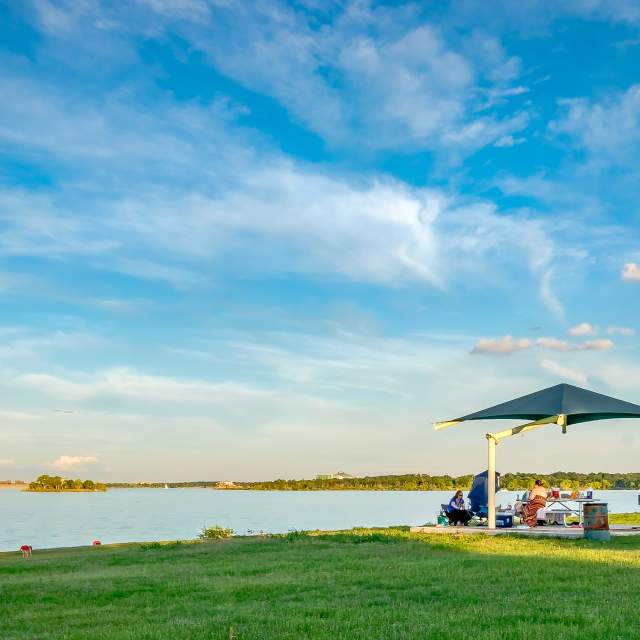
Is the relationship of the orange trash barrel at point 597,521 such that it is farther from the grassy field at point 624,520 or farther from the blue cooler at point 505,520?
the grassy field at point 624,520

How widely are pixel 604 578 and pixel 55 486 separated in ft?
552

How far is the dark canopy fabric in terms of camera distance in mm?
16641

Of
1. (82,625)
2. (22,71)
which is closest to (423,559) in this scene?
(82,625)

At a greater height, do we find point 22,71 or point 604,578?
point 22,71

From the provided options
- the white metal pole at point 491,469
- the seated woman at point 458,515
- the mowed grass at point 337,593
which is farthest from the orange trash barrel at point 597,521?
the seated woman at point 458,515

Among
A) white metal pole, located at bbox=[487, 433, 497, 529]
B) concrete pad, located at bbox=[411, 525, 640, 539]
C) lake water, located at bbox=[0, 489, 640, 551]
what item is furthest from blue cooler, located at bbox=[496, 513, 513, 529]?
lake water, located at bbox=[0, 489, 640, 551]

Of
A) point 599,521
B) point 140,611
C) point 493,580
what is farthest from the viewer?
point 599,521

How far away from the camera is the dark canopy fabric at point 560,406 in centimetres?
1664

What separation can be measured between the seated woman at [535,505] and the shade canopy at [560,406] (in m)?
2.15

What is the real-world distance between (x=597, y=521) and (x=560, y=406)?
8.79 feet

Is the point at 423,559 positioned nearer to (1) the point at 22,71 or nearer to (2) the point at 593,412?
(2) the point at 593,412

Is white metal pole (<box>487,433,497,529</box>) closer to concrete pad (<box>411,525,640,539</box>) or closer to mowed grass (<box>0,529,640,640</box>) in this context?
concrete pad (<box>411,525,640,539</box>)

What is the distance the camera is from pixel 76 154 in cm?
2211

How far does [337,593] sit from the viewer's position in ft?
28.0
